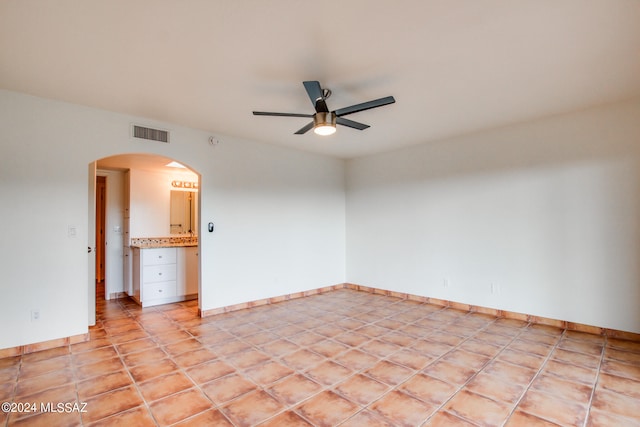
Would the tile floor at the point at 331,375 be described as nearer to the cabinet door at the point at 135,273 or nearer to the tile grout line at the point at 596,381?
the tile grout line at the point at 596,381

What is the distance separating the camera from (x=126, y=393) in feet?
7.59

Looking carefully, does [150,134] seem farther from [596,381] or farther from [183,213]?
[596,381]

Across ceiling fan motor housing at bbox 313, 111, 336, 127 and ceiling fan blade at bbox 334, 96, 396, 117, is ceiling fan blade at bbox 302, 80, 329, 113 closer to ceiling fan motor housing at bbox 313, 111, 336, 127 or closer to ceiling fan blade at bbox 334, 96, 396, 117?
ceiling fan motor housing at bbox 313, 111, 336, 127

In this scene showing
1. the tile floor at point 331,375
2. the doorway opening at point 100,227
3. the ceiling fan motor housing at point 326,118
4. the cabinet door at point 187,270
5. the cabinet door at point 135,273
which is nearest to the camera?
the tile floor at point 331,375

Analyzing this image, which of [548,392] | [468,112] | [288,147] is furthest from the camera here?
[288,147]

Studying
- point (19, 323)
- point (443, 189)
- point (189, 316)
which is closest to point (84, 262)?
point (19, 323)

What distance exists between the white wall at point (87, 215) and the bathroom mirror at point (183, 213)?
83.3 inches

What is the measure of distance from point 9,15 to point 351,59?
2210 mm

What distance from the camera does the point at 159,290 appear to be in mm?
4852

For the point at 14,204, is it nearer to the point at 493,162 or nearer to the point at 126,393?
the point at 126,393

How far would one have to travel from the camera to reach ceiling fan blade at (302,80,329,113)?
2.40m

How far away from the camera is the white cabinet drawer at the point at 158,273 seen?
472 centimetres

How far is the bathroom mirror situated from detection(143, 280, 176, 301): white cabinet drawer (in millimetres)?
1378

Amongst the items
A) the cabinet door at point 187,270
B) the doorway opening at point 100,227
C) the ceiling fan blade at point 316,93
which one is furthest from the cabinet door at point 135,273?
the ceiling fan blade at point 316,93
